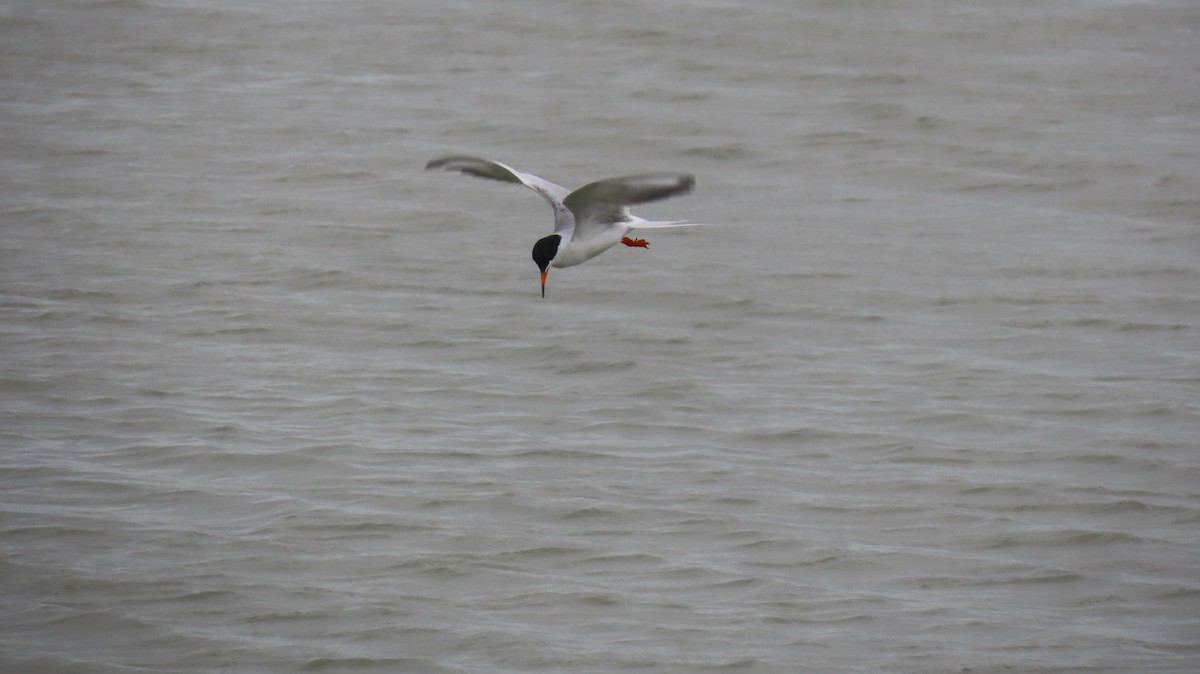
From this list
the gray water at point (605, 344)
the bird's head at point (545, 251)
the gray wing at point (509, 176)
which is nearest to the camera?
the gray water at point (605, 344)

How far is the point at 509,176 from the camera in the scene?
943 centimetres

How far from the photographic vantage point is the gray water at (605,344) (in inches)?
337

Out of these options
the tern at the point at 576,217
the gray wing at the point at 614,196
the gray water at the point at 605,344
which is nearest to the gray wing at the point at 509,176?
the tern at the point at 576,217

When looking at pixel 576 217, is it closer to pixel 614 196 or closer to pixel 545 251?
pixel 545 251

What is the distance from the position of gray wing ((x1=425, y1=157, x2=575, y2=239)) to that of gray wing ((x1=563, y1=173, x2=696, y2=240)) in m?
0.12

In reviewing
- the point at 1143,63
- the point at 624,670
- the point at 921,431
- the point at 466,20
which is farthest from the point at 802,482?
the point at 466,20

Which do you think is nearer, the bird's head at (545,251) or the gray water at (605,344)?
the gray water at (605,344)

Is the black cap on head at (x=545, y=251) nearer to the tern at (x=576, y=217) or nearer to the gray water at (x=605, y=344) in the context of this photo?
the tern at (x=576, y=217)

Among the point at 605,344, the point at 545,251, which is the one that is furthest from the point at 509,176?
the point at 605,344

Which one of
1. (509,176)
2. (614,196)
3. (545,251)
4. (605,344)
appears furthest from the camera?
(605,344)

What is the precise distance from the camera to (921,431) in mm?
10734

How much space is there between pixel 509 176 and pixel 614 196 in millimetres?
612

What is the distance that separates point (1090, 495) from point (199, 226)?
26.5 ft

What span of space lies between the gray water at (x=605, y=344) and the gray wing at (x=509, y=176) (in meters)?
1.37
